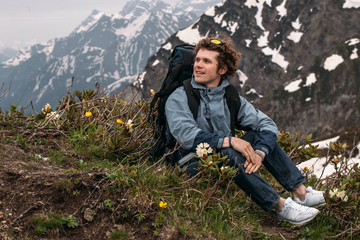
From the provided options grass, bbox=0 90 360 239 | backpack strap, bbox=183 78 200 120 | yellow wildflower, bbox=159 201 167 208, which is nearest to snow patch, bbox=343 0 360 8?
grass, bbox=0 90 360 239

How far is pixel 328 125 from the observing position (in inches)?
4751

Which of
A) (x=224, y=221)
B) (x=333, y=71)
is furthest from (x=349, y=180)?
(x=333, y=71)

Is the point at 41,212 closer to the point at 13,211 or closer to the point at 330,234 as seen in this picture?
the point at 13,211

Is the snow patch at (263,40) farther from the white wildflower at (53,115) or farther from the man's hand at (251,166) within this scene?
the man's hand at (251,166)

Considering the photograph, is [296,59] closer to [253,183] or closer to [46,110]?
[46,110]

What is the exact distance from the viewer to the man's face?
515 cm

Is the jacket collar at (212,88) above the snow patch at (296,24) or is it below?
below

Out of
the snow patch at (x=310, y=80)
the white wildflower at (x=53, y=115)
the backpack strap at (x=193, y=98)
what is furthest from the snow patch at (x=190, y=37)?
the backpack strap at (x=193, y=98)

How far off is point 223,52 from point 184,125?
1.48 metres

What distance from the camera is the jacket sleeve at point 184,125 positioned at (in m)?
4.72

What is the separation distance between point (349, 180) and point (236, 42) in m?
200

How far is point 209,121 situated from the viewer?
16.8ft

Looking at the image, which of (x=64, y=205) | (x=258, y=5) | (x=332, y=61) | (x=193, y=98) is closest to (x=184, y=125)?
(x=193, y=98)

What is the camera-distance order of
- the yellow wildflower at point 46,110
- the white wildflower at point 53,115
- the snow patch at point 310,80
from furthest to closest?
the snow patch at point 310,80, the yellow wildflower at point 46,110, the white wildflower at point 53,115
